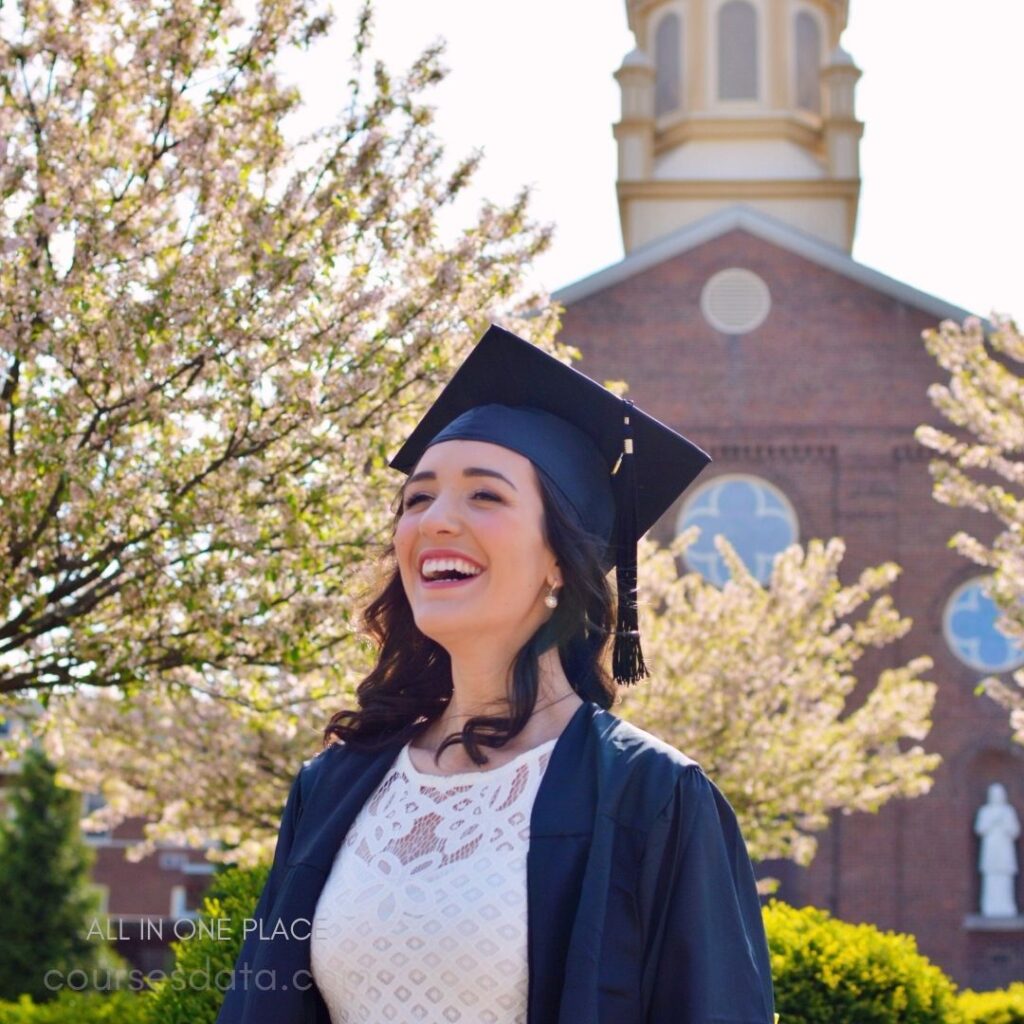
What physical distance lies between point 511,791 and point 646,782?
0.28m

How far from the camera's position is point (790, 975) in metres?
7.98

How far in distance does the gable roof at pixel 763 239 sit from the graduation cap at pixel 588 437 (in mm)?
21510

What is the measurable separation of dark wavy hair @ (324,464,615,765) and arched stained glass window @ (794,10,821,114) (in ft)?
102

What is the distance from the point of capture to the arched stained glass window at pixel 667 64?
33031mm

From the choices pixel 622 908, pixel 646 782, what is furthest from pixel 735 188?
pixel 622 908

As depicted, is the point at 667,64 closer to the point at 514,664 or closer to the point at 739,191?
the point at 739,191

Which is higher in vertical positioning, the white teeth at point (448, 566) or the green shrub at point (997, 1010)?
the white teeth at point (448, 566)

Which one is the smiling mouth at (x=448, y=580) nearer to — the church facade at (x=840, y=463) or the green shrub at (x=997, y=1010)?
the green shrub at (x=997, y=1010)

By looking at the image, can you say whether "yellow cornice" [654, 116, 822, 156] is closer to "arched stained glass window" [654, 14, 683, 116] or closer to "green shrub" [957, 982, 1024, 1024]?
"arched stained glass window" [654, 14, 683, 116]


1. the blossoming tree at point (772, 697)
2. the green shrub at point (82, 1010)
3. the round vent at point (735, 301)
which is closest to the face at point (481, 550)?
the green shrub at point (82, 1010)

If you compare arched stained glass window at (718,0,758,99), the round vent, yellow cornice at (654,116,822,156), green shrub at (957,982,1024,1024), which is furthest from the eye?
arched stained glass window at (718,0,758,99)

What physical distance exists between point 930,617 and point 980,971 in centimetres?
476

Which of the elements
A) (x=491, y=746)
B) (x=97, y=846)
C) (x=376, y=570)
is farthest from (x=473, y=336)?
(x=97, y=846)

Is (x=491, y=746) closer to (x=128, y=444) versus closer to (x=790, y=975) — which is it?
(x=128, y=444)
